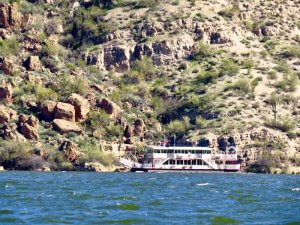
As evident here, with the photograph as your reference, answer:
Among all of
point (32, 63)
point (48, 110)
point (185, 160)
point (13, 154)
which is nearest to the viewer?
point (13, 154)

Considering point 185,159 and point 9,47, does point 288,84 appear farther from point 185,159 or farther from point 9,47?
point 9,47

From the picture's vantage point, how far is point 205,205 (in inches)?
2790

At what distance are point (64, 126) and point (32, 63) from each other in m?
22.8

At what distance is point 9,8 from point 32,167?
168ft

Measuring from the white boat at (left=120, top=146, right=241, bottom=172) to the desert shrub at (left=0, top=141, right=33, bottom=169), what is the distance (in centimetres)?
1779

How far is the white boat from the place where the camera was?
547 ft

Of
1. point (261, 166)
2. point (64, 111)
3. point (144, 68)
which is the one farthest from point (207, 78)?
point (64, 111)

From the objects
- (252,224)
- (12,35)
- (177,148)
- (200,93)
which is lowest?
(252,224)

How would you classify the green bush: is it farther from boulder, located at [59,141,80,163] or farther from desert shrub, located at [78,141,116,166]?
boulder, located at [59,141,80,163]

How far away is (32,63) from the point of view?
185125mm

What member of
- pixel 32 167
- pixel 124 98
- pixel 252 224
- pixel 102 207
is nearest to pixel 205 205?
pixel 102 207

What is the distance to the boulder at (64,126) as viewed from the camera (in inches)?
6540

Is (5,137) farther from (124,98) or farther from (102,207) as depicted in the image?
(102,207)

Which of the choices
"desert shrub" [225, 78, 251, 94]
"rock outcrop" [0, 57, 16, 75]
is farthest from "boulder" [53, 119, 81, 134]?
"desert shrub" [225, 78, 251, 94]
